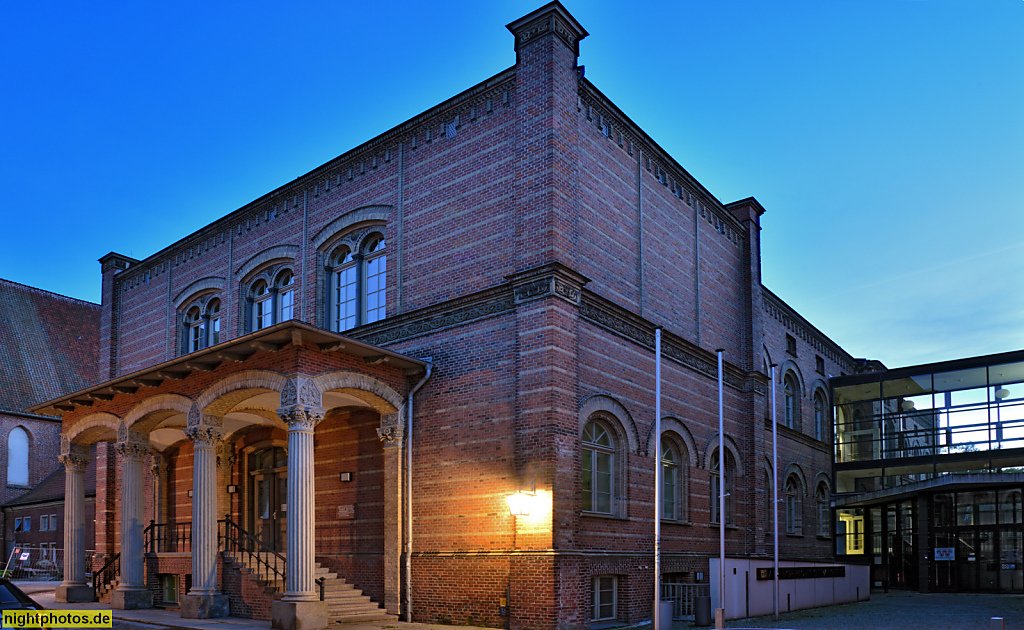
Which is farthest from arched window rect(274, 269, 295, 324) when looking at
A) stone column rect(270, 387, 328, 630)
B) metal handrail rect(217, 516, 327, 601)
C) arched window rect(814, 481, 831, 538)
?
arched window rect(814, 481, 831, 538)

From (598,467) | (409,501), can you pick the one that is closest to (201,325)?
(409,501)

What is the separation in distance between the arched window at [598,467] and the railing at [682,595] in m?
2.67

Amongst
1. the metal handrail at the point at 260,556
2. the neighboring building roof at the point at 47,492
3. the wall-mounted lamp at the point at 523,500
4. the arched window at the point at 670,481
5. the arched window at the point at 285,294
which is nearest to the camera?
the wall-mounted lamp at the point at 523,500

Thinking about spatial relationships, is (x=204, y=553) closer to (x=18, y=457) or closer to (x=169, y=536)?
(x=169, y=536)

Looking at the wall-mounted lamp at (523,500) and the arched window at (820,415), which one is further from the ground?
the arched window at (820,415)

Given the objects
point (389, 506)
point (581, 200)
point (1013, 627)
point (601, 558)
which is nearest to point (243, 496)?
point (389, 506)

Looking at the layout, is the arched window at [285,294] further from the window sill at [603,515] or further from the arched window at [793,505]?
the arched window at [793,505]

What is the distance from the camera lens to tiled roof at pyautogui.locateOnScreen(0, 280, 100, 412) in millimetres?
44906

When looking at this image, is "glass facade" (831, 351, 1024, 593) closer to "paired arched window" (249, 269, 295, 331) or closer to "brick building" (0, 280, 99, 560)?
"paired arched window" (249, 269, 295, 331)

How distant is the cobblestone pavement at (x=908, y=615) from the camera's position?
683 inches

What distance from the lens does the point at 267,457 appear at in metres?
23.5

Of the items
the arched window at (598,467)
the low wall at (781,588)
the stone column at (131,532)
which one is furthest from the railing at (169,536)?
the low wall at (781,588)

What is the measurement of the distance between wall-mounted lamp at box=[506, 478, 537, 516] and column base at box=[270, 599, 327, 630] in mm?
3962

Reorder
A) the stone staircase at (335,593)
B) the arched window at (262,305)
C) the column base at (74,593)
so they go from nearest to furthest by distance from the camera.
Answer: the stone staircase at (335,593), the column base at (74,593), the arched window at (262,305)
